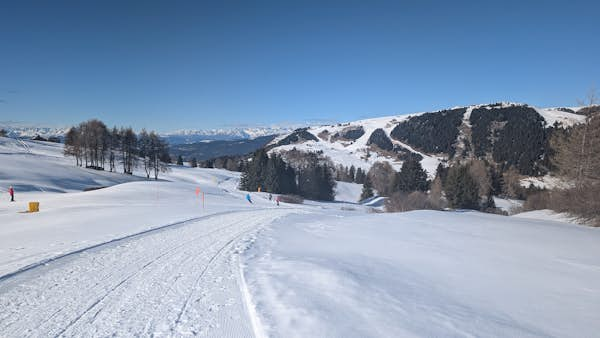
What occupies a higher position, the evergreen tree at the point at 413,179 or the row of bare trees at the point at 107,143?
the row of bare trees at the point at 107,143

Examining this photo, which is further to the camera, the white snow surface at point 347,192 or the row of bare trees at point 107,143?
the white snow surface at point 347,192

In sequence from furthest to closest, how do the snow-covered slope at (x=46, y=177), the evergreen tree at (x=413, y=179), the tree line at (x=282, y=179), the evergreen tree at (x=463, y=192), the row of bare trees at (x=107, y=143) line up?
1. the evergreen tree at (x=413, y=179)
2. the tree line at (x=282, y=179)
3. the row of bare trees at (x=107, y=143)
4. the evergreen tree at (x=463, y=192)
5. the snow-covered slope at (x=46, y=177)

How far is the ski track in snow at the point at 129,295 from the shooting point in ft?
14.7

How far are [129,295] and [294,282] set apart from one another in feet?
10.1

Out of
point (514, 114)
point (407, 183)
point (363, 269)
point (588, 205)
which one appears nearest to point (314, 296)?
point (363, 269)

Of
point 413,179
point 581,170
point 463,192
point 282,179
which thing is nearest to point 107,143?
point 282,179

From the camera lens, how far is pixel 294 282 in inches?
247

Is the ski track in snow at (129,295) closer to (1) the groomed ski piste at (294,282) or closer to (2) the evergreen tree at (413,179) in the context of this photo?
(1) the groomed ski piste at (294,282)

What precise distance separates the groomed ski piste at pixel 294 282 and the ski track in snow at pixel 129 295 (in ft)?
0.09

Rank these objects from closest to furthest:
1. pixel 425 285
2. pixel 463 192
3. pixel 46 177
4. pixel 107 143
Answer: pixel 425 285, pixel 46 177, pixel 463 192, pixel 107 143

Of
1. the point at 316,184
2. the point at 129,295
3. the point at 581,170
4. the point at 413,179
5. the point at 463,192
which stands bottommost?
the point at 316,184

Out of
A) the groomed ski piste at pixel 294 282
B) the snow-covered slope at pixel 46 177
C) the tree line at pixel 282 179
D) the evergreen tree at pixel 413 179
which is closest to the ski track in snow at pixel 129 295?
the groomed ski piste at pixel 294 282

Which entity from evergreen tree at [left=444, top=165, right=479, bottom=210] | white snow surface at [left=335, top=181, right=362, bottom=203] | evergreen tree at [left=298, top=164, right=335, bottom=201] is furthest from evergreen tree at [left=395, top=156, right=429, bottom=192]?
evergreen tree at [left=444, top=165, right=479, bottom=210]

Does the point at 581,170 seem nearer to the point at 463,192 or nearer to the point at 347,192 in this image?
the point at 463,192
